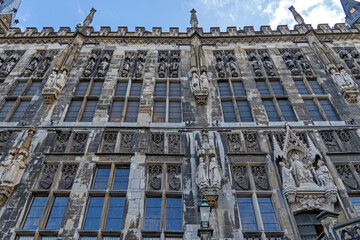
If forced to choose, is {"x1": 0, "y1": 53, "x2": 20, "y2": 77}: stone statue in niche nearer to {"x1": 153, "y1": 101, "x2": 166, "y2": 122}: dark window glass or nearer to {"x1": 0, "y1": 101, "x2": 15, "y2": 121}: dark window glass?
{"x1": 0, "y1": 101, "x2": 15, "y2": 121}: dark window glass

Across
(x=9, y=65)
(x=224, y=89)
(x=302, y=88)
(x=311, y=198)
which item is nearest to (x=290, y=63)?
(x=302, y=88)

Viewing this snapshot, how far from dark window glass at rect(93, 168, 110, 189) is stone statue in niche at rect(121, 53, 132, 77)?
20.3 ft

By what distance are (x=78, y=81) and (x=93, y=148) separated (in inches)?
202

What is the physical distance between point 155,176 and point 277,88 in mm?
8384

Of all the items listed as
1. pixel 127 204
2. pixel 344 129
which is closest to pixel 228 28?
pixel 344 129

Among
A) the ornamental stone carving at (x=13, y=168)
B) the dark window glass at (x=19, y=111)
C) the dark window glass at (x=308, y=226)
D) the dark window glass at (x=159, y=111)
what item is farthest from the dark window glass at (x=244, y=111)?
the dark window glass at (x=19, y=111)

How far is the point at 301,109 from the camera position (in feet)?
43.3

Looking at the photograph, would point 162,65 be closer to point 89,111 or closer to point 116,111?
point 116,111

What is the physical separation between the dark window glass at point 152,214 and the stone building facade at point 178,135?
37mm

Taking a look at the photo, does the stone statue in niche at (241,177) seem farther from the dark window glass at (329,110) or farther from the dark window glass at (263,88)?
the dark window glass at (329,110)

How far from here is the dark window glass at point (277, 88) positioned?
14375mm

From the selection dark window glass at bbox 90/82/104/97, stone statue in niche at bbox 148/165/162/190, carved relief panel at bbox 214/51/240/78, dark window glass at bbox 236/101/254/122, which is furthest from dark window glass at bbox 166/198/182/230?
carved relief panel at bbox 214/51/240/78

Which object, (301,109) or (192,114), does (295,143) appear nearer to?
(301,109)

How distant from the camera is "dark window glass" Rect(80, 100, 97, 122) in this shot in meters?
13.0
